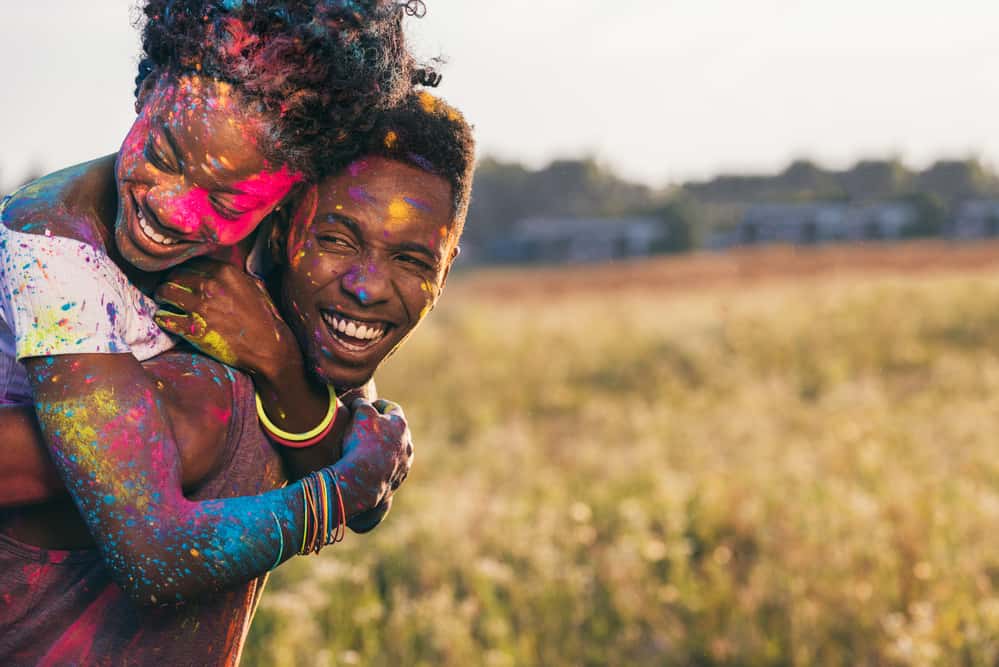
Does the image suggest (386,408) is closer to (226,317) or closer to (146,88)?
(226,317)

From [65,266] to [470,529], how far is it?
489cm

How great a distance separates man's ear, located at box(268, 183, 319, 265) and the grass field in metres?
2.31

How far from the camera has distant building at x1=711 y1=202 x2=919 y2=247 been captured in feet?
110

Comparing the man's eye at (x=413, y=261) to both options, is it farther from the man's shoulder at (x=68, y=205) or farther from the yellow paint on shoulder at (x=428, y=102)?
the man's shoulder at (x=68, y=205)

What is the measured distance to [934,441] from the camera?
807 cm

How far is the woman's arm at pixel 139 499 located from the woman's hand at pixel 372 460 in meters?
0.15

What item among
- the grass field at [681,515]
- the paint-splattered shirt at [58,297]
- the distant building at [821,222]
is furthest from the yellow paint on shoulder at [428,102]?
the distant building at [821,222]

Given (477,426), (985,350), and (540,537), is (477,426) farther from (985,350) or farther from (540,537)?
(985,350)

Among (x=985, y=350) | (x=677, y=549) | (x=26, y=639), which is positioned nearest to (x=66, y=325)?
(x=26, y=639)

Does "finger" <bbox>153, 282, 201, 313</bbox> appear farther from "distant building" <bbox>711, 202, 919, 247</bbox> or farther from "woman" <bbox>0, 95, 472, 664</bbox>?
"distant building" <bbox>711, 202, 919, 247</bbox>

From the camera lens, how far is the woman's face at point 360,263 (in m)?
1.97

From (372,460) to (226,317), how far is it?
1.25 feet

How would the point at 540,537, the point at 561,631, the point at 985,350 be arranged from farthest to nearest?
1. the point at 985,350
2. the point at 540,537
3. the point at 561,631

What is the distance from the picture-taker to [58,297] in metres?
1.65
